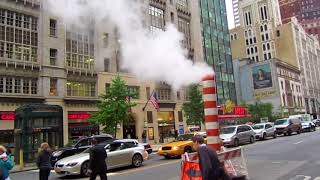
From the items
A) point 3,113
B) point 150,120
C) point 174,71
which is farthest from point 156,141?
point 174,71

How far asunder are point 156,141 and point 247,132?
Result: 53.7ft

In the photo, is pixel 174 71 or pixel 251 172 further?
pixel 174 71

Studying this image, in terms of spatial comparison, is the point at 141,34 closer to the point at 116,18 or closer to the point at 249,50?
the point at 116,18

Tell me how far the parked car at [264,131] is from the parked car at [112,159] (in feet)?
60.7

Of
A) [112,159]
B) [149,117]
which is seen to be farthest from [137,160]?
[149,117]

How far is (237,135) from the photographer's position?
2878 centimetres

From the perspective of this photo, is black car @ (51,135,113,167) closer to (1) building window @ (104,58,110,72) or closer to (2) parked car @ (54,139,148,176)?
(2) parked car @ (54,139,148,176)

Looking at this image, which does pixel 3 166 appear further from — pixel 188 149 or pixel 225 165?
pixel 188 149

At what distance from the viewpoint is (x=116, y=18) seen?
3125 cm

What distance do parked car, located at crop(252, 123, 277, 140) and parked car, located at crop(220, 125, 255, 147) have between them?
3.89 m

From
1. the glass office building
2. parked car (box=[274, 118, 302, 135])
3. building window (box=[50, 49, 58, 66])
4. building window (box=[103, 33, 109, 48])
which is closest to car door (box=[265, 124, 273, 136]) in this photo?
parked car (box=[274, 118, 302, 135])

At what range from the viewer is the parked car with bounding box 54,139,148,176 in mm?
15750

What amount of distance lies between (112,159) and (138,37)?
14560mm

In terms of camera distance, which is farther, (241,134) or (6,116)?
(6,116)
